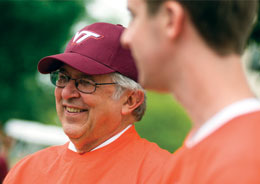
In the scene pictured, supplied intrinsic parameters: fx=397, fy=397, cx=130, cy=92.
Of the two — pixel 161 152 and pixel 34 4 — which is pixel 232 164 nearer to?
pixel 161 152

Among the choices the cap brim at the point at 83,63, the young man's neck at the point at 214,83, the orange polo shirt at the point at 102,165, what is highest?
the young man's neck at the point at 214,83

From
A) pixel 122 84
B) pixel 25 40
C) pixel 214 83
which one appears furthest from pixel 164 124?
pixel 214 83

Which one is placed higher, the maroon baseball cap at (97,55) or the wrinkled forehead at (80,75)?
the maroon baseball cap at (97,55)

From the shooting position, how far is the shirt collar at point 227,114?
1.33 m

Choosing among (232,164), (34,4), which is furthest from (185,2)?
(34,4)

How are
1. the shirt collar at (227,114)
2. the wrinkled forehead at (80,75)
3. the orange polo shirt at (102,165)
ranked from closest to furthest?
the shirt collar at (227,114) → the orange polo shirt at (102,165) → the wrinkled forehead at (80,75)

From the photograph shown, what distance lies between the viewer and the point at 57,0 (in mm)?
17438

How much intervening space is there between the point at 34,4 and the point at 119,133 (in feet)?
50.8

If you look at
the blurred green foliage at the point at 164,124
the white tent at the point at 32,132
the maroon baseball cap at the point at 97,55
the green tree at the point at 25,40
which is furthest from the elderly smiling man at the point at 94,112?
the green tree at the point at 25,40

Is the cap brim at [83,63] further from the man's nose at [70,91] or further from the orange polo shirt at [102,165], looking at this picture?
the orange polo shirt at [102,165]

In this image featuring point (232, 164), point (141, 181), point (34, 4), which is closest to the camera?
point (232, 164)

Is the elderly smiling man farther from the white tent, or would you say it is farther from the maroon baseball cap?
the white tent

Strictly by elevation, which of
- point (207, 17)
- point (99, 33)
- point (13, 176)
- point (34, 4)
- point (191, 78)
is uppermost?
point (207, 17)

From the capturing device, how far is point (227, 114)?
4.37 ft
